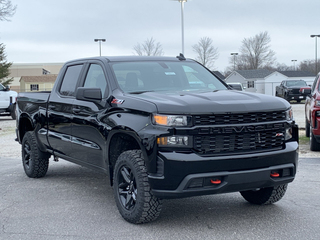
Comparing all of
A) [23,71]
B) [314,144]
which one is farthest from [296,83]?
[23,71]

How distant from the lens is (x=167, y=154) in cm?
430

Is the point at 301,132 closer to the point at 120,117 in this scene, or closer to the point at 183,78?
the point at 183,78

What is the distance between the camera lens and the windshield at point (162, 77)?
555 cm

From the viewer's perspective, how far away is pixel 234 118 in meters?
4.44

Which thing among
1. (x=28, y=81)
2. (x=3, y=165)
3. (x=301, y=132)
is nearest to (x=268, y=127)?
(x=3, y=165)

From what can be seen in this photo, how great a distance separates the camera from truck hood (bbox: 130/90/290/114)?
438 cm

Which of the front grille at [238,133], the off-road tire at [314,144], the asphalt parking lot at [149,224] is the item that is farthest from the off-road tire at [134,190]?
the off-road tire at [314,144]

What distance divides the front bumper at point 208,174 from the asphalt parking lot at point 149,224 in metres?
0.46

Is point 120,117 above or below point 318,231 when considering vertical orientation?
above

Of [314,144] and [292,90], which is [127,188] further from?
[292,90]

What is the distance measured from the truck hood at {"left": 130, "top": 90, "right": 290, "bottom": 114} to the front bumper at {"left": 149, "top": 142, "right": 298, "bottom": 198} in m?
0.44

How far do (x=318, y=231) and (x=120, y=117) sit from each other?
2.31 meters

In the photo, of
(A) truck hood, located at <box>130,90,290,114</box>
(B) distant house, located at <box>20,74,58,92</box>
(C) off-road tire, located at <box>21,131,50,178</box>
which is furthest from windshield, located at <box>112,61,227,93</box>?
(B) distant house, located at <box>20,74,58,92</box>

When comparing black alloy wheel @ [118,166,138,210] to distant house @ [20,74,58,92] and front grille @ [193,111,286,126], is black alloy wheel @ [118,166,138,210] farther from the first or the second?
distant house @ [20,74,58,92]
